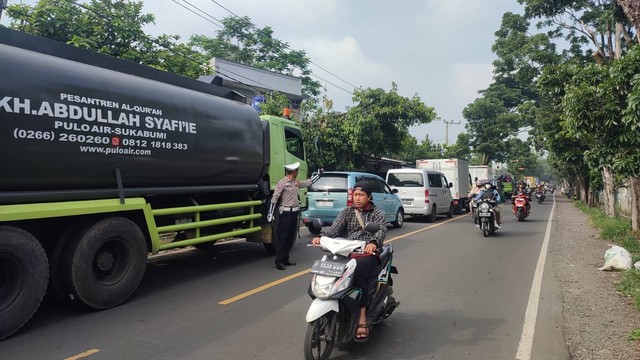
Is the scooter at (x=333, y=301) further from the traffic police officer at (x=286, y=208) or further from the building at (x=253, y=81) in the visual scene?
the building at (x=253, y=81)

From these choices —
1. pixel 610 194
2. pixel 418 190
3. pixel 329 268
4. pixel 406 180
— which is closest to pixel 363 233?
pixel 329 268

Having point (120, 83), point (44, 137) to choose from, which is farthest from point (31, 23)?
point (44, 137)

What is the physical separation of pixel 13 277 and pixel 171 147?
2.41 m

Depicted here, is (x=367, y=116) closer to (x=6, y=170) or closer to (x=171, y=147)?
(x=171, y=147)

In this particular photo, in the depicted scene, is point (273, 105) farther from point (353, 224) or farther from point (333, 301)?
point (333, 301)

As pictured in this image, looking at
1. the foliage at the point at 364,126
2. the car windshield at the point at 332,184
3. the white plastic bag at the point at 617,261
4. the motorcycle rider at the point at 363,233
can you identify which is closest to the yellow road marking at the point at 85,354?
the motorcycle rider at the point at 363,233

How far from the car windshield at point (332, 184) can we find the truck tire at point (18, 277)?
7.82m

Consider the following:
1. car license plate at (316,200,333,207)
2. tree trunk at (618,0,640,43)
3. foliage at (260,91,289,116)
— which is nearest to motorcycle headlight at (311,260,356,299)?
tree trunk at (618,0,640,43)

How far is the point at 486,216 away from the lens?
12055 millimetres

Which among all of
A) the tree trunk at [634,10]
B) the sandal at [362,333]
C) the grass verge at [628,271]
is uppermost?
the tree trunk at [634,10]

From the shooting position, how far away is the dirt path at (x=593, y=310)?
4.14 metres

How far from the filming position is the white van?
622 inches

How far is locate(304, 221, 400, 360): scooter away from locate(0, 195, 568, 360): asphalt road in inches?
11.0

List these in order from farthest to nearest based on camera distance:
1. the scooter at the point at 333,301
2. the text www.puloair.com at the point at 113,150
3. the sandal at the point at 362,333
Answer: the text www.puloair.com at the point at 113,150 → the sandal at the point at 362,333 → the scooter at the point at 333,301
